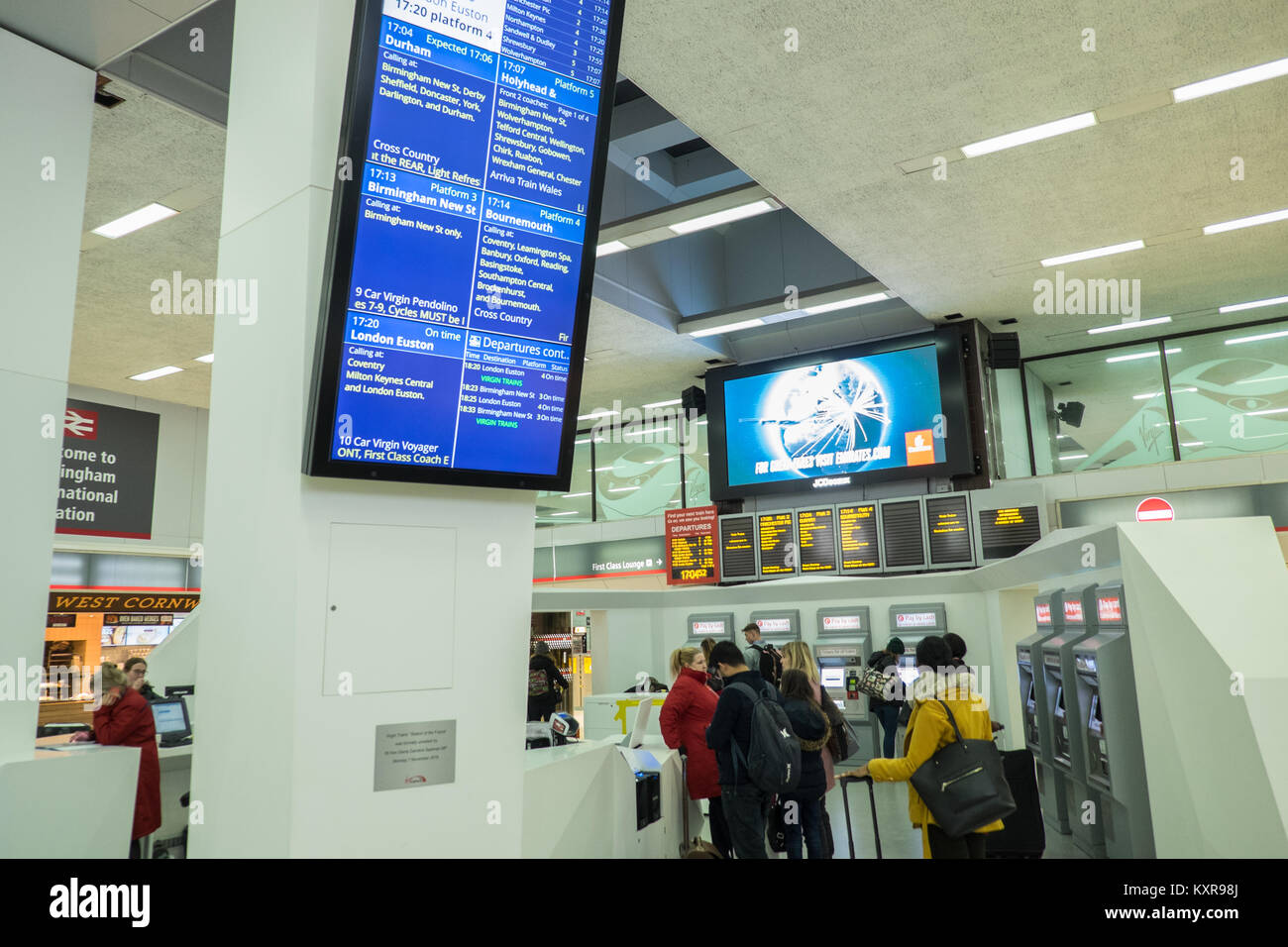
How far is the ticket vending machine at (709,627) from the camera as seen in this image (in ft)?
35.6

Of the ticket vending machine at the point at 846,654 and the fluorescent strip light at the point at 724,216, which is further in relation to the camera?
the ticket vending machine at the point at 846,654

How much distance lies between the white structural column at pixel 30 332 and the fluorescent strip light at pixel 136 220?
3.09 metres

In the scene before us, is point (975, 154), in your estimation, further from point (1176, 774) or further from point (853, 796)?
point (853, 796)

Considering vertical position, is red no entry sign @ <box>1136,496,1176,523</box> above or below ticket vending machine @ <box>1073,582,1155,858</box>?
above

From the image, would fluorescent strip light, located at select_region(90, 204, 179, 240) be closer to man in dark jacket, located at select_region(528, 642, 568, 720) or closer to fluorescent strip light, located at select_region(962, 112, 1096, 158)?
man in dark jacket, located at select_region(528, 642, 568, 720)

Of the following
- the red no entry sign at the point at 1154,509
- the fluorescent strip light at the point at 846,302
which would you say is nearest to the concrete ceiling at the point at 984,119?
the fluorescent strip light at the point at 846,302

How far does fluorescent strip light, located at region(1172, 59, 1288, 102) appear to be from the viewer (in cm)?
530

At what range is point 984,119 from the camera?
5.84 metres

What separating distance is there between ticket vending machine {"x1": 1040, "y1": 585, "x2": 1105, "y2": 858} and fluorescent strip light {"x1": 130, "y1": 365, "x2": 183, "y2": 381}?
965cm

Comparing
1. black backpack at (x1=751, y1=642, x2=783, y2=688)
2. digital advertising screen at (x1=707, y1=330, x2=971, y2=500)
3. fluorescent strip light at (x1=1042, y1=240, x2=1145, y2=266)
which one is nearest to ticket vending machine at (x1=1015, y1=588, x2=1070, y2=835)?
black backpack at (x1=751, y1=642, x2=783, y2=688)

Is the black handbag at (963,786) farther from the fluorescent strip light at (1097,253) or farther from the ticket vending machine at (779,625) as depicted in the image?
the ticket vending machine at (779,625)

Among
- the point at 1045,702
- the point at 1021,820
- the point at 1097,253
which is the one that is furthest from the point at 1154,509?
the point at 1021,820
